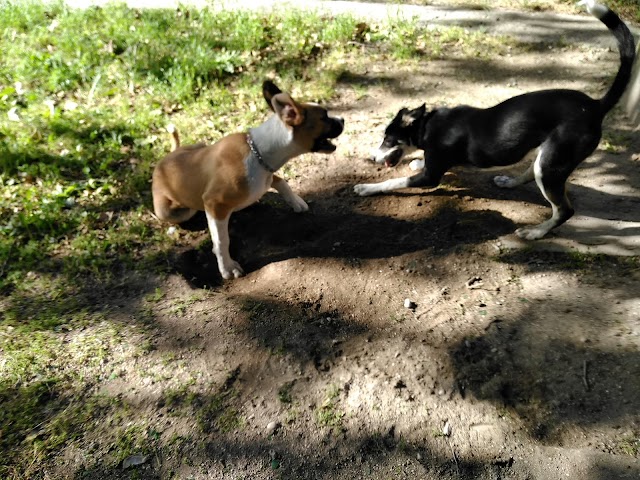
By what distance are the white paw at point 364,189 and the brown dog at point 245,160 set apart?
0.87m

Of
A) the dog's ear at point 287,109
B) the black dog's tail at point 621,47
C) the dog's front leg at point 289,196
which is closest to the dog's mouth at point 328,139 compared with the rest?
the dog's ear at point 287,109

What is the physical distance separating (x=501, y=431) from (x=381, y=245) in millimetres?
1877

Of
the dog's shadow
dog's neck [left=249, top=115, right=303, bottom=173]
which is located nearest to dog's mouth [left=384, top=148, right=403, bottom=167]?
the dog's shadow

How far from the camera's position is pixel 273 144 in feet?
12.9

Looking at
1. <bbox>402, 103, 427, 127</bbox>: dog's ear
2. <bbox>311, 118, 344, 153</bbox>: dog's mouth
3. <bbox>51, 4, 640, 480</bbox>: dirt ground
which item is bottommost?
<bbox>51, 4, 640, 480</bbox>: dirt ground

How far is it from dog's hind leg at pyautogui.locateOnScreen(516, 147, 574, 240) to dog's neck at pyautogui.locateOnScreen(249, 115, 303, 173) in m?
1.93

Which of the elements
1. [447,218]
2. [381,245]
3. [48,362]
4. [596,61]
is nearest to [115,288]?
[48,362]

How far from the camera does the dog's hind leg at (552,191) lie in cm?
403

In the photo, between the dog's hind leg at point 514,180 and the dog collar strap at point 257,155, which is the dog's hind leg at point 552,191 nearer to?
the dog's hind leg at point 514,180

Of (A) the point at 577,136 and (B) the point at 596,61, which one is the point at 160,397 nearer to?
(A) the point at 577,136

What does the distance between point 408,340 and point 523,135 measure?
2.02 metres

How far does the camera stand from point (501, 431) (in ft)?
9.29

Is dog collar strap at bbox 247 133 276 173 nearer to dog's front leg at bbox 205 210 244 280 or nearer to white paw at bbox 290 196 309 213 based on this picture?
dog's front leg at bbox 205 210 244 280

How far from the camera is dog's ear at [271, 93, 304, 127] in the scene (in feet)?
12.0
